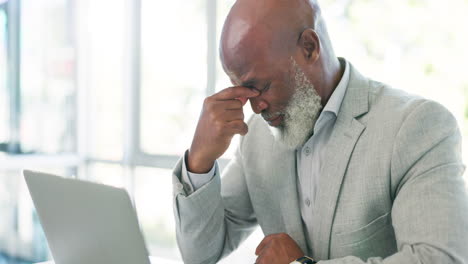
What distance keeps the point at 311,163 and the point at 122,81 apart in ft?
12.7

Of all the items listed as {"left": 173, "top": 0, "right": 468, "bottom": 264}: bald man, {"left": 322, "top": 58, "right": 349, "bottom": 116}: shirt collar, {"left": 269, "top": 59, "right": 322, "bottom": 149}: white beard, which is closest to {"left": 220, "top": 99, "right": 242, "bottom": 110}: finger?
{"left": 173, "top": 0, "right": 468, "bottom": 264}: bald man

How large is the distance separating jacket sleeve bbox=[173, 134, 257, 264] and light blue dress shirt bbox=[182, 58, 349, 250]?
3cm

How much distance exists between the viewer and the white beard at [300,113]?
4.20 feet

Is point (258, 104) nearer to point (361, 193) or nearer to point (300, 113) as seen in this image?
point (300, 113)

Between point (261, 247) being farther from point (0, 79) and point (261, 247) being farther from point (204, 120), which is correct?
point (0, 79)

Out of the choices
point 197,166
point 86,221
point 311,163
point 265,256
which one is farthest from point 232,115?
point 86,221

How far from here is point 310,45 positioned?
126 cm

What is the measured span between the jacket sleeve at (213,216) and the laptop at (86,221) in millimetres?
333

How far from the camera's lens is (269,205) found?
1447mm

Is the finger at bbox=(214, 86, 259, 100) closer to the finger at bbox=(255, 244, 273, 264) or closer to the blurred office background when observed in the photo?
the finger at bbox=(255, 244, 273, 264)

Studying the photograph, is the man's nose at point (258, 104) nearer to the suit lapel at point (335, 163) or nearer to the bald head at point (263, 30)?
the bald head at point (263, 30)

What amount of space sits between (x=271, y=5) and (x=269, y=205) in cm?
60

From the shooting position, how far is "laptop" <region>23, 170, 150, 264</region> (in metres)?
0.93

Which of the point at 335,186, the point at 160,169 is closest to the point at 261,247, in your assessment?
the point at 335,186
